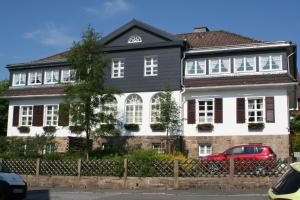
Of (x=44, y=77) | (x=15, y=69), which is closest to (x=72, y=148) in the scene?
(x=44, y=77)

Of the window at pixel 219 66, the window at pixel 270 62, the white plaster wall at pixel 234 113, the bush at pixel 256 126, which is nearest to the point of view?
the white plaster wall at pixel 234 113

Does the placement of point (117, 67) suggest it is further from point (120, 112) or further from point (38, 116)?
point (38, 116)

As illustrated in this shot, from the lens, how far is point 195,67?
32344mm

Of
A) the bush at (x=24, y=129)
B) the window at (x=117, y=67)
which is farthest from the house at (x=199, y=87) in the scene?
the bush at (x=24, y=129)

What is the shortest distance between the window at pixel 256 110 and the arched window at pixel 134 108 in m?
7.99

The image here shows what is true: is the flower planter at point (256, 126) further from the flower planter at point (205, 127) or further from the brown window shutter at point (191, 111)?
the brown window shutter at point (191, 111)

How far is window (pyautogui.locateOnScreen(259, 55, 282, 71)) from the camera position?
98.9ft

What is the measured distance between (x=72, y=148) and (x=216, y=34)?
15.0m

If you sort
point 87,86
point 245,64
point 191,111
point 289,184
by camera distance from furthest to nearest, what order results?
point 191,111 < point 245,64 < point 87,86 < point 289,184

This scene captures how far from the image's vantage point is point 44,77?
37.7m

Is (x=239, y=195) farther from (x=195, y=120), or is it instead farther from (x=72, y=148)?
(x=72, y=148)

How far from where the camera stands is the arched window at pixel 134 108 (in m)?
32.8

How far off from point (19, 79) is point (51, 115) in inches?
208

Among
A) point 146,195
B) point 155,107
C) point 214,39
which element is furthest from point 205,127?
point 146,195
